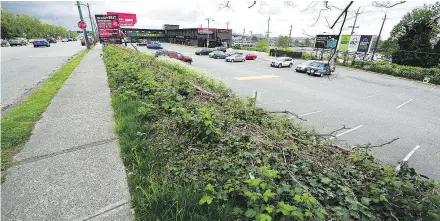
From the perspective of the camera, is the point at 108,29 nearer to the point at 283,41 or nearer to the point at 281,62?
the point at 281,62

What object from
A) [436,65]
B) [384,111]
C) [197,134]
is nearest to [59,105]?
[197,134]

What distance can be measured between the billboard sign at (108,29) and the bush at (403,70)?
110ft

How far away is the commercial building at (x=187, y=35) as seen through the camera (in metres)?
63.2

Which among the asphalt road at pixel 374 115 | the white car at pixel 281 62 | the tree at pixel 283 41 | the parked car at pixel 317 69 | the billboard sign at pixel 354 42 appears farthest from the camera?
the tree at pixel 283 41

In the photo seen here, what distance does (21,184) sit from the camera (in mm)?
3033

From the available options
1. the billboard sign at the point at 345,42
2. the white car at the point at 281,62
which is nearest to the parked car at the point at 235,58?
the white car at the point at 281,62

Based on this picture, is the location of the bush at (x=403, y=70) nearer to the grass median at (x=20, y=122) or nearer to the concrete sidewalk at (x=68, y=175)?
the concrete sidewalk at (x=68, y=175)

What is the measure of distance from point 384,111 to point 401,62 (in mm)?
28904

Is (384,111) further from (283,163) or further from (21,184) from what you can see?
(21,184)

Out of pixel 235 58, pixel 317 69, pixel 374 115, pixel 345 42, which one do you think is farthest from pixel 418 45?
pixel 374 115

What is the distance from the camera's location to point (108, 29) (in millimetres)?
24078

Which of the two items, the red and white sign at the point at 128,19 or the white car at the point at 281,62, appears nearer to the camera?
the white car at the point at 281,62

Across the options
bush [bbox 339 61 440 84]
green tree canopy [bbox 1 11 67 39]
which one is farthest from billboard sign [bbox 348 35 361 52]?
green tree canopy [bbox 1 11 67 39]

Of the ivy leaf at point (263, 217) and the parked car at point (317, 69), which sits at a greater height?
the ivy leaf at point (263, 217)
